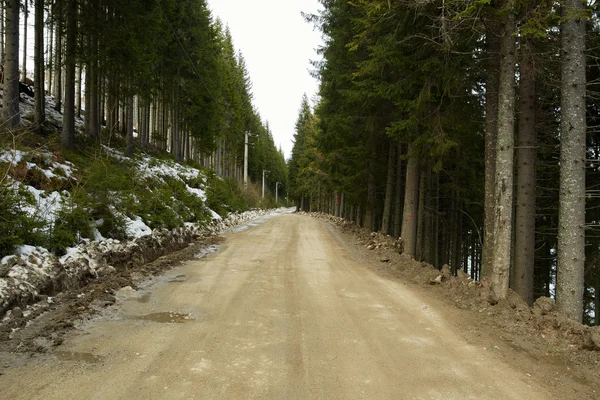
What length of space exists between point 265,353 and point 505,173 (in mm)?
5167

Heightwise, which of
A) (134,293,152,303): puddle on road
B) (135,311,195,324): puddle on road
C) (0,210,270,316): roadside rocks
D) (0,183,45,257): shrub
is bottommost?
(135,311,195,324): puddle on road

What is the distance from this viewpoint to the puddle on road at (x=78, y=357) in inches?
152

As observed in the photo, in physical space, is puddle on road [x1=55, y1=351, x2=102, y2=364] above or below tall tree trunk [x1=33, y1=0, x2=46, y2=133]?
below

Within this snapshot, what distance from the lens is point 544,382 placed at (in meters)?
3.94

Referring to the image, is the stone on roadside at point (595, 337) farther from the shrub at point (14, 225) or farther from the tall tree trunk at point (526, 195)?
the shrub at point (14, 225)

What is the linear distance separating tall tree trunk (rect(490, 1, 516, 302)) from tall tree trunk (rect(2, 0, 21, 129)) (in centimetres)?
1219

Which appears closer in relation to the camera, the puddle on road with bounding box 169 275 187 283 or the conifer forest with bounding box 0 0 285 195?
the puddle on road with bounding box 169 275 187 283

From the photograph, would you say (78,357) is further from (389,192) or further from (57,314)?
(389,192)

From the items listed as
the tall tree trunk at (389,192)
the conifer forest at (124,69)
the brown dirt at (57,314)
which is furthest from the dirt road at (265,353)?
the tall tree trunk at (389,192)

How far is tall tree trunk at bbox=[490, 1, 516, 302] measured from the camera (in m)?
6.55

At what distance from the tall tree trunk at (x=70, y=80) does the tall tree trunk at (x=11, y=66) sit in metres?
1.59

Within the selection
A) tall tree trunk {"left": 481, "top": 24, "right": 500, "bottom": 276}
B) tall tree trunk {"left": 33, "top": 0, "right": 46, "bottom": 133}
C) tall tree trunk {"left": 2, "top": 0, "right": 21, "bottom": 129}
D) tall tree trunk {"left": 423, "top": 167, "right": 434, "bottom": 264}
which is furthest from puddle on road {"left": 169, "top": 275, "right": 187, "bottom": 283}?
tall tree trunk {"left": 423, "top": 167, "right": 434, "bottom": 264}

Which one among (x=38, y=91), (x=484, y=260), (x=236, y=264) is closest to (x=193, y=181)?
(x=38, y=91)

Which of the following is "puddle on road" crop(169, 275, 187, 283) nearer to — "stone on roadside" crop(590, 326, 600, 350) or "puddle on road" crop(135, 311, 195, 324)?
"puddle on road" crop(135, 311, 195, 324)
